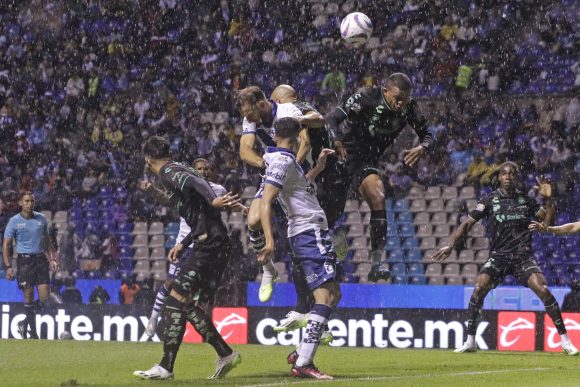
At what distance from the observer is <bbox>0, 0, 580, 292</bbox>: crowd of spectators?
77.6 feet

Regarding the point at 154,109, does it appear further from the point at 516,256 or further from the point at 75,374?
the point at 75,374

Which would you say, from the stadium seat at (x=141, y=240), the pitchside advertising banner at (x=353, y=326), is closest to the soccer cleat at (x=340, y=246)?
the pitchside advertising banner at (x=353, y=326)

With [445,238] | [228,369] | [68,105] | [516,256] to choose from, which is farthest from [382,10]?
[228,369]

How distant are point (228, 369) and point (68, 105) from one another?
21079 millimetres

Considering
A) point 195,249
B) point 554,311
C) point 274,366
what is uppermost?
point 195,249

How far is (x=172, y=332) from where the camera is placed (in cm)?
1016

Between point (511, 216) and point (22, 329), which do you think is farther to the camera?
point (22, 329)


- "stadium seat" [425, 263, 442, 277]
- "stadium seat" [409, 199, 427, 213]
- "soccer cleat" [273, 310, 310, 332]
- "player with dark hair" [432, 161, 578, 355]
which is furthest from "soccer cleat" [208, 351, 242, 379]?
"stadium seat" [409, 199, 427, 213]

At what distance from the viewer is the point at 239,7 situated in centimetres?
3022

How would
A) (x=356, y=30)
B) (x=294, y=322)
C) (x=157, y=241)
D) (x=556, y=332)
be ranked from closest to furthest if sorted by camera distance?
(x=294, y=322)
(x=356, y=30)
(x=556, y=332)
(x=157, y=241)

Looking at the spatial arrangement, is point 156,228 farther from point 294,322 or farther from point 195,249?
point 195,249

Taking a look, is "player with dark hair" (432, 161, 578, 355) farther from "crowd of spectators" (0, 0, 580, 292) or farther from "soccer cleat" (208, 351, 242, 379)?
"crowd of spectators" (0, 0, 580, 292)

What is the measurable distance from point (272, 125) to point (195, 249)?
1758 millimetres

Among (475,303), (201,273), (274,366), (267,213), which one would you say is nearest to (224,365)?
(201,273)
